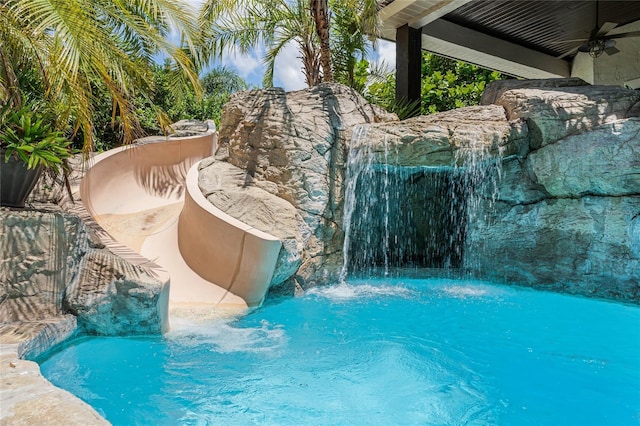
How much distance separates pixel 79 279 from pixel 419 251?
21.9ft

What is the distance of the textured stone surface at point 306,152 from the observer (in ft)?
23.0

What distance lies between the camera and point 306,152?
7207 mm

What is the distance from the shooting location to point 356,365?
153 inches

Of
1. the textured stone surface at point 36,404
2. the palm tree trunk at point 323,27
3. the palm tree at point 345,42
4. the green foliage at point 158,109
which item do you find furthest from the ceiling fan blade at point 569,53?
the textured stone surface at point 36,404

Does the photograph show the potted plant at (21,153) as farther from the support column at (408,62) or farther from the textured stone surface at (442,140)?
the support column at (408,62)

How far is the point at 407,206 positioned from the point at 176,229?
4.58 m

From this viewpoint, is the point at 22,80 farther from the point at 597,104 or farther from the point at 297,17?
the point at 597,104

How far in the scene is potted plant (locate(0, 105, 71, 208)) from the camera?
14.6 ft

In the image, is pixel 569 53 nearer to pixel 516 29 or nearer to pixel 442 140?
pixel 516 29

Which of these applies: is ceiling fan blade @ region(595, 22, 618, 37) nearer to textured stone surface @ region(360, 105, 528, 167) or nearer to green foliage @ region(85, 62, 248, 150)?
textured stone surface @ region(360, 105, 528, 167)

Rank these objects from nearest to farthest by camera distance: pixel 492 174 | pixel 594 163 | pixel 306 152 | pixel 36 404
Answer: pixel 36 404, pixel 594 163, pixel 306 152, pixel 492 174

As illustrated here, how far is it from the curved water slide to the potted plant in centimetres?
154

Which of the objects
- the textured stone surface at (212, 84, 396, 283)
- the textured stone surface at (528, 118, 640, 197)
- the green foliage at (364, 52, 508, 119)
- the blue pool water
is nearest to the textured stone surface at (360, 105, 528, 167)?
the textured stone surface at (528, 118, 640, 197)

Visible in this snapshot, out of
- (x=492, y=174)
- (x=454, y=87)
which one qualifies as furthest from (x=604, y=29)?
(x=454, y=87)
